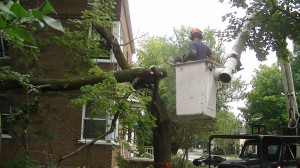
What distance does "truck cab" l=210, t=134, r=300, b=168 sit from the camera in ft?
33.1

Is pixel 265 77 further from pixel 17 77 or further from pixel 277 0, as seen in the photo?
pixel 17 77

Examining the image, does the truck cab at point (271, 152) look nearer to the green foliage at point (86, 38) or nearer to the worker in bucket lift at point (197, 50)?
the green foliage at point (86, 38)

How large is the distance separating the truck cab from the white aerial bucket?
258 inches

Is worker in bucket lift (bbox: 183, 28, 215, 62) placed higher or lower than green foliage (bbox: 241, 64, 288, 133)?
lower

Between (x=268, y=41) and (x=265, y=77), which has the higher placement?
A: (x=265, y=77)

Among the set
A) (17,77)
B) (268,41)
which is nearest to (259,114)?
(268,41)

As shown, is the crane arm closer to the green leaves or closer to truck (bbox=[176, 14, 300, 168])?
truck (bbox=[176, 14, 300, 168])

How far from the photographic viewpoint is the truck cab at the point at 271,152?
1009cm

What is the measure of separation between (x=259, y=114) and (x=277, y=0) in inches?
1123

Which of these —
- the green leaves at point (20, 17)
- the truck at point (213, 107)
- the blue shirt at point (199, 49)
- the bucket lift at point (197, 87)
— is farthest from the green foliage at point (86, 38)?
the green leaves at point (20, 17)

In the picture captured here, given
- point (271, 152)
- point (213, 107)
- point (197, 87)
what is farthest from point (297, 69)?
point (197, 87)

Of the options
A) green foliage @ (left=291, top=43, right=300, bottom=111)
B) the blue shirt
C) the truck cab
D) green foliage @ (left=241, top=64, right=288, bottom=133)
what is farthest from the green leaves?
green foliage @ (left=241, top=64, right=288, bottom=133)

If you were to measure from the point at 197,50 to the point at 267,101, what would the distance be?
110 feet

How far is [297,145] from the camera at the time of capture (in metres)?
10.5
